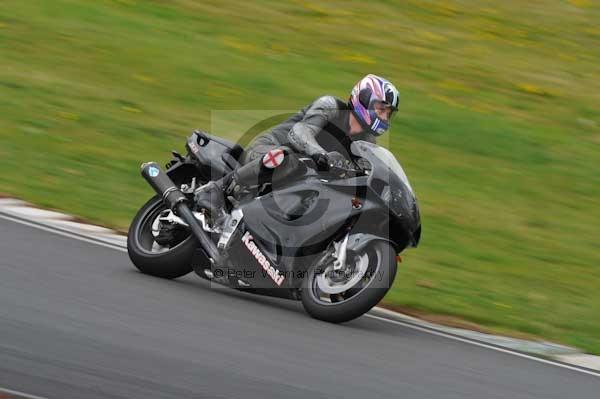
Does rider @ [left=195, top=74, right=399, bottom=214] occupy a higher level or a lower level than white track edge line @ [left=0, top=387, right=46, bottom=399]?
higher

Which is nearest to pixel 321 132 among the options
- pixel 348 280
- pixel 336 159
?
pixel 336 159

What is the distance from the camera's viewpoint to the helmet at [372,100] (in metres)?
7.44

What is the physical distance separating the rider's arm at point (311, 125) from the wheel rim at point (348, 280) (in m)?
0.82

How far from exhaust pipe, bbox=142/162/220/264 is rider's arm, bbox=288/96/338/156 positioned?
0.95 m

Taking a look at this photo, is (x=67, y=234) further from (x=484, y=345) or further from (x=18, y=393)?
(x=18, y=393)

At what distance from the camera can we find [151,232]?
8.09 metres

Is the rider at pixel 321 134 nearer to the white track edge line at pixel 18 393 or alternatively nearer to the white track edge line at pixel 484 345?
the white track edge line at pixel 484 345

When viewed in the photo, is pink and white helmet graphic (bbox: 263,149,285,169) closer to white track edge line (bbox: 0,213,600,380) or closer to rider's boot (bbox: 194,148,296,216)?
rider's boot (bbox: 194,148,296,216)

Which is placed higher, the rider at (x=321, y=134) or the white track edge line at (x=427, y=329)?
the rider at (x=321, y=134)

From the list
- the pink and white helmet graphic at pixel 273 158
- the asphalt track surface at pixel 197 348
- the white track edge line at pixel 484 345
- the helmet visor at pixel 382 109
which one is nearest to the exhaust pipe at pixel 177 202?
the asphalt track surface at pixel 197 348

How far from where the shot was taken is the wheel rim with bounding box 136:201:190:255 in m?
8.03

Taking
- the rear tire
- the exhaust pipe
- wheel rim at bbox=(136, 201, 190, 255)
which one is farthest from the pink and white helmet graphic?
wheel rim at bbox=(136, 201, 190, 255)

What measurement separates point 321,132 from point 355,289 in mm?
1198

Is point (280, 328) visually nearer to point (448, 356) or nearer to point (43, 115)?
point (448, 356)
